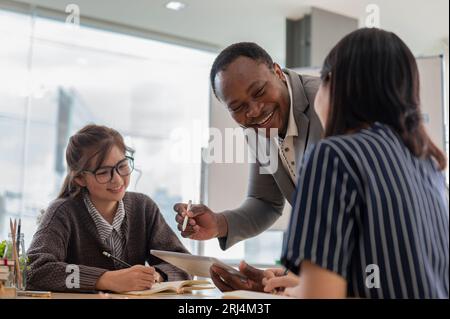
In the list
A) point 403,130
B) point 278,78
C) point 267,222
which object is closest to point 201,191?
point 267,222

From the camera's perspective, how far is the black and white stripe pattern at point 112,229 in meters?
1.52

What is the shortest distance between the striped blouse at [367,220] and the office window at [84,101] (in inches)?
102

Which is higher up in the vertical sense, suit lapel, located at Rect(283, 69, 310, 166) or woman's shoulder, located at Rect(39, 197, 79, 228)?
suit lapel, located at Rect(283, 69, 310, 166)

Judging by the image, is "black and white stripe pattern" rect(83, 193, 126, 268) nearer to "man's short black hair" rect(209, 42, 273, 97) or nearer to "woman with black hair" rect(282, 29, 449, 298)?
"man's short black hair" rect(209, 42, 273, 97)

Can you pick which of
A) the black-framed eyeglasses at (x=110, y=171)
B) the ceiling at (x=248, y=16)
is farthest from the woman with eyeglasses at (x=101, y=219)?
the ceiling at (x=248, y=16)

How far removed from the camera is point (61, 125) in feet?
13.1

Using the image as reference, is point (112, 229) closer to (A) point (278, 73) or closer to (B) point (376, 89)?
(A) point (278, 73)

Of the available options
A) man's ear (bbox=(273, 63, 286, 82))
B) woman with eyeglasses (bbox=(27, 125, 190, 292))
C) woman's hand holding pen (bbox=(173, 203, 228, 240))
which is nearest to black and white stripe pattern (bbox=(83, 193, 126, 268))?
woman with eyeglasses (bbox=(27, 125, 190, 292))

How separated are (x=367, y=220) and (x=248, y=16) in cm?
307

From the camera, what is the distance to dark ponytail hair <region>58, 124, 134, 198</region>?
160 centimetres

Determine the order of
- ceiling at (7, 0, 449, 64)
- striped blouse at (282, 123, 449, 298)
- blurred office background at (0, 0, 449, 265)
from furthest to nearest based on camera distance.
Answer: ceiling at (7, 0, 449, 64)
blurred office background at (0, 0, 449, 265)
striped blouse at (282, 123, 449, 298)

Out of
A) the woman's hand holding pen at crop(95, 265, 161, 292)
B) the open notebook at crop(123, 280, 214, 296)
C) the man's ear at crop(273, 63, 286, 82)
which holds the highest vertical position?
the man's ear at crop(273, 63, 286, 82)

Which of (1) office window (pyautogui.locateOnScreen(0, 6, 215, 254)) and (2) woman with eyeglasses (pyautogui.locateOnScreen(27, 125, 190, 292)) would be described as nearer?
(2) woman with eyeglasses (pyautogui.locateOnScreen(27, 125, 190, 292))

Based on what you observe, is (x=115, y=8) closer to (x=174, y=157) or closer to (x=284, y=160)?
(x=174, y=157)
